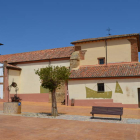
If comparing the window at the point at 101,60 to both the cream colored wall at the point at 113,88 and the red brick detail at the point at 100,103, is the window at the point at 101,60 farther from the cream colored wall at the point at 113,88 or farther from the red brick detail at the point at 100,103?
the red brick detail at the point at 100,103

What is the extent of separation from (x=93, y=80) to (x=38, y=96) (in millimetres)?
10621

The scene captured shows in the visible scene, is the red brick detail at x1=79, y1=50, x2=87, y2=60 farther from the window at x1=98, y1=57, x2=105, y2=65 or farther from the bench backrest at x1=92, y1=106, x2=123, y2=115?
the bench backrest at x1=92, y1=106, x2=123, y2=115

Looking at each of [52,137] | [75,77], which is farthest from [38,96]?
[52,137]

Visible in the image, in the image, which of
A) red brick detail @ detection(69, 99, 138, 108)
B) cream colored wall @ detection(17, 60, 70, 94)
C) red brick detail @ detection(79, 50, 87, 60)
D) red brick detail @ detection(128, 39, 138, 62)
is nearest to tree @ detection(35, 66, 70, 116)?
red brick detail @ detection(69, 99, 138, 108)

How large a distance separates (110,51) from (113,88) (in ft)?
18.7

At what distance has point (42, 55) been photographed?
30.1 m

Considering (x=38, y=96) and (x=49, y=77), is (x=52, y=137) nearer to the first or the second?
(x=49, y=77)

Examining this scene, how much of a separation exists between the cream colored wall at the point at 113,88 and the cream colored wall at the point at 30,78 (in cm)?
718

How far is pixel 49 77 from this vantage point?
14031 millimetres

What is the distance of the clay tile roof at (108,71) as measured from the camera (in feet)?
68.0

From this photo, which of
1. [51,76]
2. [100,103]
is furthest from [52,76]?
[100,103]

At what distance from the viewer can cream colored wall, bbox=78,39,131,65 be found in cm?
2333

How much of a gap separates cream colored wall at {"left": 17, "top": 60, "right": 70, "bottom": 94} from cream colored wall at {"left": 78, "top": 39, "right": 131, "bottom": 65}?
19.0 feet

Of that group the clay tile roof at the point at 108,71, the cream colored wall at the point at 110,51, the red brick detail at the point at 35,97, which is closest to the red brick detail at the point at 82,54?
the cream colored wall at the point at 110,51
